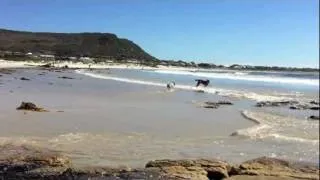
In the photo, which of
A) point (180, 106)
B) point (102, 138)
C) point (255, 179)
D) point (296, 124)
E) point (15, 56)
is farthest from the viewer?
point (15, 56)

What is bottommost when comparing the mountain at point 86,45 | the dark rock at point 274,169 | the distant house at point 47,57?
the distant house at point 47,57

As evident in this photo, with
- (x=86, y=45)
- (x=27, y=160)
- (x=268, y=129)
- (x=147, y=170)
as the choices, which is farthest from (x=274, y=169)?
(x=86, y=45)

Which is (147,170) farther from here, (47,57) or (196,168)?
(47,57)

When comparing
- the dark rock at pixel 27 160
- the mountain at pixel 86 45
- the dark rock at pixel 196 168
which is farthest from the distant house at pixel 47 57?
the dark rock at pixel 196 168

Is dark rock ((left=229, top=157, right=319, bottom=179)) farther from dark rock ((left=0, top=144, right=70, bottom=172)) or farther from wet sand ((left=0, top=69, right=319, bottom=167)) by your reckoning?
dark rock ((left=0, top=144, right=70, bottom=172))

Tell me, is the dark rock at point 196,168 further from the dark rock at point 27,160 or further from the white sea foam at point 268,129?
the white sea foam at point 268,129

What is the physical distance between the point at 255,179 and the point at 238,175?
13.3 inches

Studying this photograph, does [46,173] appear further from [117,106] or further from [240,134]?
[117,106]

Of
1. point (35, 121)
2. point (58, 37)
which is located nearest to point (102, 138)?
point (35, 121)

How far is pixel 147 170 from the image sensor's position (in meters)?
8.38

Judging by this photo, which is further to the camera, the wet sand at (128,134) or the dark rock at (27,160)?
the wet sand at (128,134)

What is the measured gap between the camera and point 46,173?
7.87 m

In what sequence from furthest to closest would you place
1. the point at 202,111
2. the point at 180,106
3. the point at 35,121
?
1. the point at 180,106
2. the point at 202,111
3. the point at 35,121

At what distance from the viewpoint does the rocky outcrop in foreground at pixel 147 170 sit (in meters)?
7.90
